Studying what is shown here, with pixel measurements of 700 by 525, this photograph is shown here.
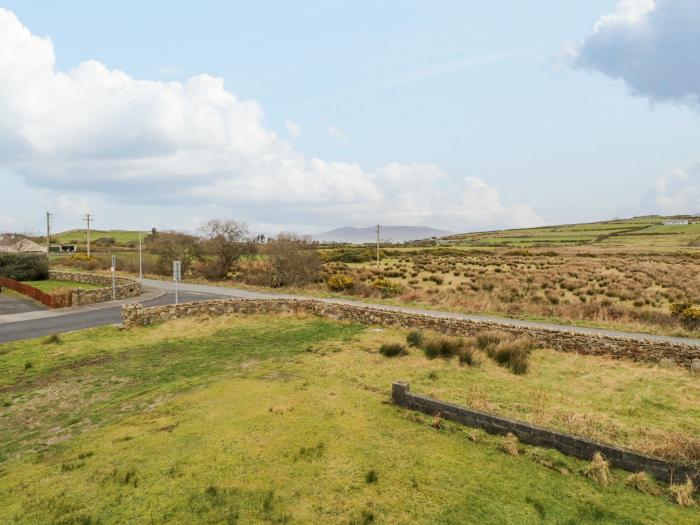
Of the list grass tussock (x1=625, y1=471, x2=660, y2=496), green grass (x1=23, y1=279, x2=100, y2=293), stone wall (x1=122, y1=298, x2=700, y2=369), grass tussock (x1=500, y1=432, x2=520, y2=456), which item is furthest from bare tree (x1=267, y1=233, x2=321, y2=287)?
grass tussock (x1=625, y1=471, x2=660, y2=496)

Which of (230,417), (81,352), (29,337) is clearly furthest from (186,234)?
(230,417)

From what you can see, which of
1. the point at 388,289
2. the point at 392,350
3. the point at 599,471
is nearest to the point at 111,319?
the point at 392,350

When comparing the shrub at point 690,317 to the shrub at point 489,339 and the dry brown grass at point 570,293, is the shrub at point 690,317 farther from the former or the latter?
the shrub at point 489,339

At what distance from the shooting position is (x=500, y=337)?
648 inches

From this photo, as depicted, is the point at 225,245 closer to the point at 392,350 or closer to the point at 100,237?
the point at 392,350

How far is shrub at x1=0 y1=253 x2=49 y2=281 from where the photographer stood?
39969mm

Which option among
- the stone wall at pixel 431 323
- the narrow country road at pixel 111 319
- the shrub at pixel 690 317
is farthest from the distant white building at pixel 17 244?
the shrub at pixel 690 317

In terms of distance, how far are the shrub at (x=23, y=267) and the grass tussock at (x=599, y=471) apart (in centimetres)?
4832

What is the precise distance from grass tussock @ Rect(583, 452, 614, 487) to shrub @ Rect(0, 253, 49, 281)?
159 ft

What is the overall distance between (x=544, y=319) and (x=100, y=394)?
730 inches

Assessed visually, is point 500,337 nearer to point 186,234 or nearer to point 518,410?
point 518,410

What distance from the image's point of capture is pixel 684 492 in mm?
6680

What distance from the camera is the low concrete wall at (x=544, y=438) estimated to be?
725 centimetres

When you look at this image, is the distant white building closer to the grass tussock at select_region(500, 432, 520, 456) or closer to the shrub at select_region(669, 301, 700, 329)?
the grass tussock at select_region(500, 432, 520, 456)
